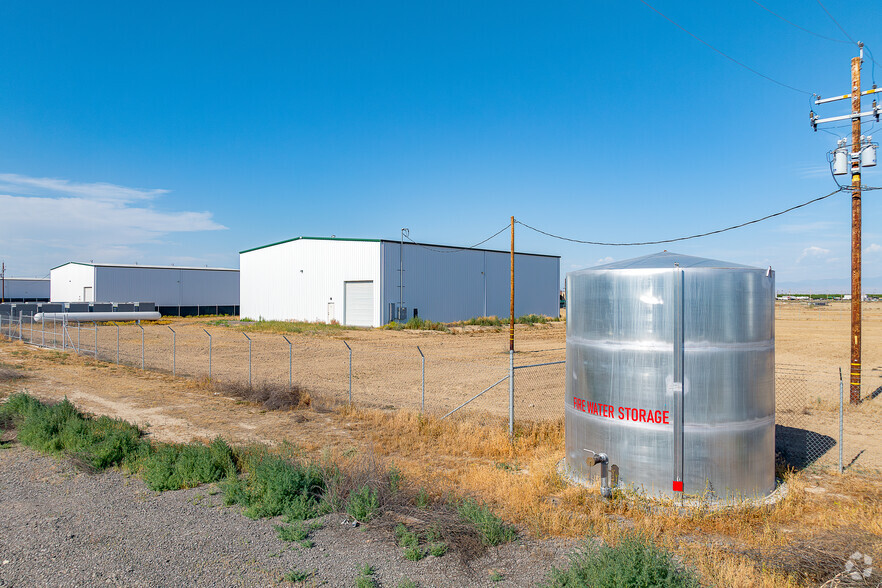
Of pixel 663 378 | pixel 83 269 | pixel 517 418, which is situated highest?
pixel 83 269

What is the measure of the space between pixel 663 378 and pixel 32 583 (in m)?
7.73

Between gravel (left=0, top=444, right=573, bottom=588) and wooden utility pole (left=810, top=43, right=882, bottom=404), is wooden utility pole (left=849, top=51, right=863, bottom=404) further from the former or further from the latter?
gravel (left=0, top=444, right=573, bottom=588)

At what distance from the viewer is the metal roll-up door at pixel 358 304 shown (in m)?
45.6

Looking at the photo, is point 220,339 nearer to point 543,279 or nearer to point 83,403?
point 83,403

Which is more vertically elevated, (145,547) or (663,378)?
(663,378)

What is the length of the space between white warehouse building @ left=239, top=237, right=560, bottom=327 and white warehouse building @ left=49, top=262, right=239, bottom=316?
16.8 metres

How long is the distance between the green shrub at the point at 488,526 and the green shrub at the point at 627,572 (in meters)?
1.10

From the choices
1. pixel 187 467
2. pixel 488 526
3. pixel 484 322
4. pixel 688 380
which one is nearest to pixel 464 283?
pixel 484 322

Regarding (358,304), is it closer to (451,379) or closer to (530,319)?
(530,319)

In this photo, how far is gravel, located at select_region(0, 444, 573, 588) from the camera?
5.57 meters

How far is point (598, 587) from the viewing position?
4.77 meters

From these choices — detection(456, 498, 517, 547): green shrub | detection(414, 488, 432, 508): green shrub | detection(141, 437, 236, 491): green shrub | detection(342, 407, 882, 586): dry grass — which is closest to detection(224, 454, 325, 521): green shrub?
detection(141, 437, 236, 491): green shrub

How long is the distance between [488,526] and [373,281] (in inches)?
1558

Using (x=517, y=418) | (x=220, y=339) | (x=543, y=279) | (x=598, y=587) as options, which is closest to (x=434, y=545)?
(x=598, y=587)
